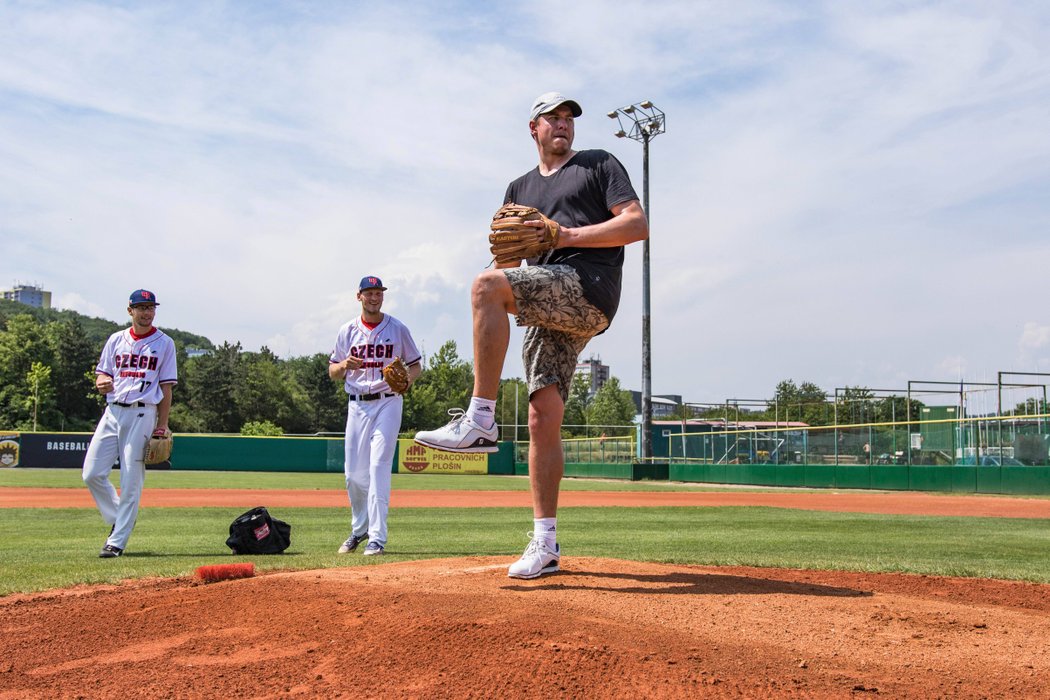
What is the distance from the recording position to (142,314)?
7.29 meters

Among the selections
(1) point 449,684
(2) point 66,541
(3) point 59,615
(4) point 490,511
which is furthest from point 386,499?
(4) point 490,511

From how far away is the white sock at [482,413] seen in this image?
3992 millimetres

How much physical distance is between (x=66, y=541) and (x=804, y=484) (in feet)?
75.2

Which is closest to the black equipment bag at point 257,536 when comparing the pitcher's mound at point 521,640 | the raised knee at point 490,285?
the pitcher's mound at point 521,640

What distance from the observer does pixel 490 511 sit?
13.8m

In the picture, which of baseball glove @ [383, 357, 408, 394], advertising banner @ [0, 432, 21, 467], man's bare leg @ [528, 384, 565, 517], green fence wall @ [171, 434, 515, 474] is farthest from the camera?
green fence wall @ [171, 434, 515, 474]

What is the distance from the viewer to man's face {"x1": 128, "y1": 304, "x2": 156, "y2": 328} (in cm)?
729

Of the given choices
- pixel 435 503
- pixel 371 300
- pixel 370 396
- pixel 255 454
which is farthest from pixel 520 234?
pixel 255 454

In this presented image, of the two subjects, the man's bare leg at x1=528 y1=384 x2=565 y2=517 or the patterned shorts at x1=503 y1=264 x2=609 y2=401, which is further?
the man's bare leg at x1=528 y1=384 x2=565 y2=517

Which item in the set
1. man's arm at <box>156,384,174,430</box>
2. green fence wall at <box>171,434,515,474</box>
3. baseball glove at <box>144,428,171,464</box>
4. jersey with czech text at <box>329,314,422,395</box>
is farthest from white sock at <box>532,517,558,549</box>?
green fence wall at <box>171,434,515,474</box>

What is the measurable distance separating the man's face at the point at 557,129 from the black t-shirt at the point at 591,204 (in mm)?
86

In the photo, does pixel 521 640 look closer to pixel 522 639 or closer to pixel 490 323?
pixel 522 639

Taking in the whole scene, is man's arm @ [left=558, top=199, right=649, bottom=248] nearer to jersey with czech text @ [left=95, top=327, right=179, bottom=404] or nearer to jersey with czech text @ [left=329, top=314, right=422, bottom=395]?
jersey with czech text @ [left=329, top=314, right=422, bottom=395]

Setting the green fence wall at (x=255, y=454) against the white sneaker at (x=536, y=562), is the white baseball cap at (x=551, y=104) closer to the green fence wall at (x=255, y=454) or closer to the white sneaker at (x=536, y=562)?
the white sneaker at (x=536, y=562)
